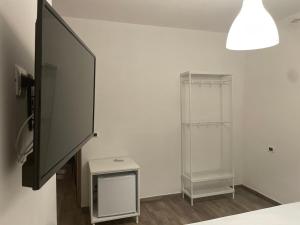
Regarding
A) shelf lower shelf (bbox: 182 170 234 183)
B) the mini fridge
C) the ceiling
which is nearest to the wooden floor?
the mini fridge

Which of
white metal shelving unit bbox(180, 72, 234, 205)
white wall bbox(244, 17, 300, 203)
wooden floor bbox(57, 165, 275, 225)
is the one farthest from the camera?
white metal shelving unit bbox(180, 72, 234, 205)

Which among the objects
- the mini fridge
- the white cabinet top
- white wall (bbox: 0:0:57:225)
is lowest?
the mini fridge

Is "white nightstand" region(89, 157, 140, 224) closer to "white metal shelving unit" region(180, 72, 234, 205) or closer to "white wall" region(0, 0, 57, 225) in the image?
"white metal shelving unit" region(180, 72, 234, 205)

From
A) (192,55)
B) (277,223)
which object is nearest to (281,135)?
(192,55)

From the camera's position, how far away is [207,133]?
3.73 metres

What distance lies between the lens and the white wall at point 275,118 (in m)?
3.04

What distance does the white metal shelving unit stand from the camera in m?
3.55

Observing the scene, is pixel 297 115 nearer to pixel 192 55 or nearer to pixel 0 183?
pixel 192 55

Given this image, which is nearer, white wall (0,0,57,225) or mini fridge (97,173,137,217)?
white wall (0,0,57,225)

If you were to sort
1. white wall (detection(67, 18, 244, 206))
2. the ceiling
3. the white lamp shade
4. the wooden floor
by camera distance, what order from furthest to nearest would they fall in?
white wall (detection(67, 18, 244, 206)), the wooden floor, the ceiling, the white lamp shade

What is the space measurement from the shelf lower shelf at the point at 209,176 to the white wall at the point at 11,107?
2.59 metres

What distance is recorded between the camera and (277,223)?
1574mm

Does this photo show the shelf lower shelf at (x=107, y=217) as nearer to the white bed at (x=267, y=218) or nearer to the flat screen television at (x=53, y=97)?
the white bed at (x=267, y=218)

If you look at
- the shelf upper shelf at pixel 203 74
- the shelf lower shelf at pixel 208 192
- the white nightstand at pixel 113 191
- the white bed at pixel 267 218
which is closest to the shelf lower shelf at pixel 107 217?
the white nightstand at pixel 113 191
